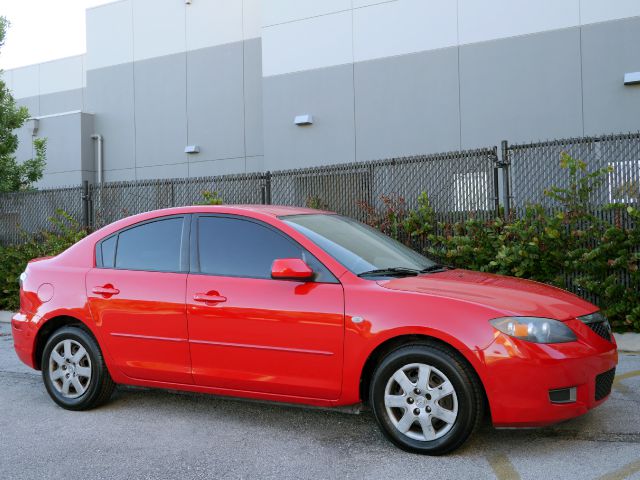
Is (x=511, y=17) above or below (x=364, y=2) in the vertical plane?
below

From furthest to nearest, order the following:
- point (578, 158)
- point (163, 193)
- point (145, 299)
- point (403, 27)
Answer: point (403, 27) → point (163, 193) → point (578, 158) → point (145, 299)

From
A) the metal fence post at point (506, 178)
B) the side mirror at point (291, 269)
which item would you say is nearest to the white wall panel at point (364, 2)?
the metal fence post at point (506, 178)

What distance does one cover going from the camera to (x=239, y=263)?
4863mm

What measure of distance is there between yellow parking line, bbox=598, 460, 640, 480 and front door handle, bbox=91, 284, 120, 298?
3.48m

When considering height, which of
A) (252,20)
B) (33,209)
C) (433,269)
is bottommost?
(433,269)

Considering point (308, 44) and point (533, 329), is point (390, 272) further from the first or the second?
point (308, 44)

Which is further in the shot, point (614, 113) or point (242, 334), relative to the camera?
point (614, 113)

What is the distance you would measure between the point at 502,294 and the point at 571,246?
4.08 metres

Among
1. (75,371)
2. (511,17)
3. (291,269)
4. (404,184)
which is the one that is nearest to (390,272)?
(291,269)

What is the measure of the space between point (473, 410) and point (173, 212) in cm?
270

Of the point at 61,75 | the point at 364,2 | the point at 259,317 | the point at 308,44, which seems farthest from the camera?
the point at 61,75

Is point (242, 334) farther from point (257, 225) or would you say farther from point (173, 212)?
point (173, 212)

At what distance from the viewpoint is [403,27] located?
1355cm

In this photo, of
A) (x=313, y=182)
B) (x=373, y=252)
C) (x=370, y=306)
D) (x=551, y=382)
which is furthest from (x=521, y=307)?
(x=313, y=182)
